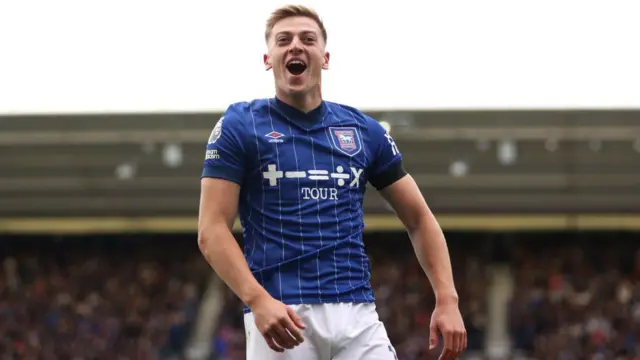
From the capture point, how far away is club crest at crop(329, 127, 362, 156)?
3932 millimetres

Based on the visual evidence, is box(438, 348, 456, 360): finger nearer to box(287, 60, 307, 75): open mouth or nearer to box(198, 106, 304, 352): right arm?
box(198, 106, 304, 352): right arm

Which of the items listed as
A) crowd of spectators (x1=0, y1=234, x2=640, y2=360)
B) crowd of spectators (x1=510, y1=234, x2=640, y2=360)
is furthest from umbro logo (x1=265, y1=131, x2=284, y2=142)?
crowd of spectators (x1=510, y1=234, x2=640, y2=360)

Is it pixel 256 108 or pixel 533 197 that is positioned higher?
pixel 256 108

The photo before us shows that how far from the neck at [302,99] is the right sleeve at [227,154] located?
227mm

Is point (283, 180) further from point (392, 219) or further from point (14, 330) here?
point (392, 219)

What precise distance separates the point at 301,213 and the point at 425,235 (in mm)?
533

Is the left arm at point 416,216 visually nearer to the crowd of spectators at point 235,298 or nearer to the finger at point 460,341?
the finger at point 460,341

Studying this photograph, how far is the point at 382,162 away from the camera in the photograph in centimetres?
409

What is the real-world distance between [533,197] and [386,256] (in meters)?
3.06

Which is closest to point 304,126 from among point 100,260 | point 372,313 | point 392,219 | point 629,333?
point 372,313

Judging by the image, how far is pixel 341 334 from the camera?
12.2 ft

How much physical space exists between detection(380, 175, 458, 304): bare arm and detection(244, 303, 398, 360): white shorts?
1.00 feet

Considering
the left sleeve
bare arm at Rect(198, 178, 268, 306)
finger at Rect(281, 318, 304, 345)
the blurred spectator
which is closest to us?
finger at Rect(281, 318, 304, 345)

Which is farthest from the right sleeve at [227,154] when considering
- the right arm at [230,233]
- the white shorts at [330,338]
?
the white shorts at [330,338]
